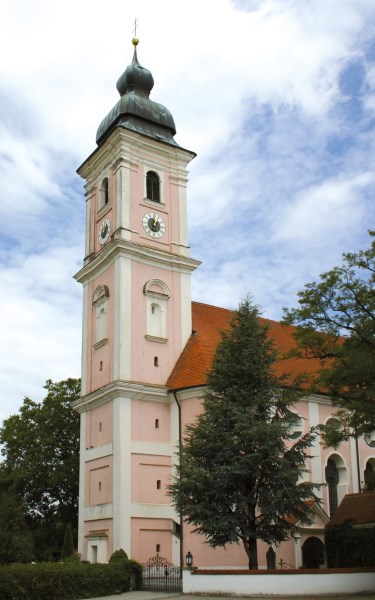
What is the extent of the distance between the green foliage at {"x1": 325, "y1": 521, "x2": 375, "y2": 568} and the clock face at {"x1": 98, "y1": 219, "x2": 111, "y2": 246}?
1652cm

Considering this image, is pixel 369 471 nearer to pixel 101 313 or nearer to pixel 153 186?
pixel 101 313

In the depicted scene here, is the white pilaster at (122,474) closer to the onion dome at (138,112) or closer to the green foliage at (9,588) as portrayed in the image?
the green foliage at (9,588)

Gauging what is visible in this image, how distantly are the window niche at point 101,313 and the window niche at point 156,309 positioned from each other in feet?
6.52

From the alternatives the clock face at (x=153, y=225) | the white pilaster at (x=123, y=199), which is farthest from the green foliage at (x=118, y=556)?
the clock face at (x=153, y=225)

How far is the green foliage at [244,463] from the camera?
21.3 m

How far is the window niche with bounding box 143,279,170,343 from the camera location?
31.8 m

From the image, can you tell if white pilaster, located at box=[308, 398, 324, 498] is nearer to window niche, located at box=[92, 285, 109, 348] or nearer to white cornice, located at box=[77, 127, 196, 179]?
window niche, located at box=[92, 285, 109, 348]

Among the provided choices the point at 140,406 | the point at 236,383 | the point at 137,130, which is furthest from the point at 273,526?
the point at 137,130

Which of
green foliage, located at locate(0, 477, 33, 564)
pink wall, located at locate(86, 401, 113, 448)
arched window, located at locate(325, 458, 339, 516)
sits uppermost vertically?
pink wall, located at locate(86, 401, 113, 448)

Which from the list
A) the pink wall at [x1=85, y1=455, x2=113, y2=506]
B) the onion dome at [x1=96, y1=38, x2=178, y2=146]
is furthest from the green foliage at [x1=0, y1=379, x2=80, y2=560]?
the onion dome at [x1=96, y1=38, x2=178, y2=146]

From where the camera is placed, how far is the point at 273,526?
2175 cm

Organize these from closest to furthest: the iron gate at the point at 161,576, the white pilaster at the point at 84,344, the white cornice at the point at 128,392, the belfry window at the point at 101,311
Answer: the iron gate at the point at 161,576 → the white cornice at the point at 128,392 → the belfry window at the point at 101,311 → the white pilaster at the point at 84,344

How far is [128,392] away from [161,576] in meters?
7.41

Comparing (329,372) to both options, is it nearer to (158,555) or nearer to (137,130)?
(158,555)
